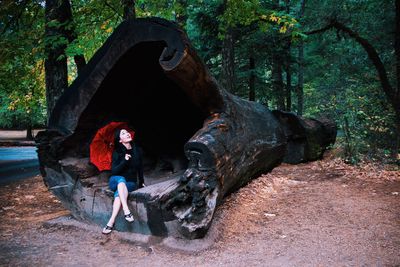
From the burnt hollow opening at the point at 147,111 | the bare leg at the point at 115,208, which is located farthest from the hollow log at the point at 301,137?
the bare leg at the point at 115,208

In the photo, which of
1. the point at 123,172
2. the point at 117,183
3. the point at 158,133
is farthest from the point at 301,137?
the point at 117,183

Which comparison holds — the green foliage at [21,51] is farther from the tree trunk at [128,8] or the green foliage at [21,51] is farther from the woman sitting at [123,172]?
the woman sitting at [123,172]

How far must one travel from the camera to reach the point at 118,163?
5512mm

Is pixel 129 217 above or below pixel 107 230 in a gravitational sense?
above

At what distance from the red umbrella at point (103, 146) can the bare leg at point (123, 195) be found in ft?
3.48

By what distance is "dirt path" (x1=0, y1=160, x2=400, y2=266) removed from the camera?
4375 millimetres

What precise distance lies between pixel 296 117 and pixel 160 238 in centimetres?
665

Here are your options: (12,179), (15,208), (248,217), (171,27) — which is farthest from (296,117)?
(12,179)

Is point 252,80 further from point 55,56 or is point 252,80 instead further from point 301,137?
point 55,56

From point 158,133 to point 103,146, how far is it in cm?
169

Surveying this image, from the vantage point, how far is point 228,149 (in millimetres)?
5652

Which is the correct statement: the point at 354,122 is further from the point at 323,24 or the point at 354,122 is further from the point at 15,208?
the point at 15,208

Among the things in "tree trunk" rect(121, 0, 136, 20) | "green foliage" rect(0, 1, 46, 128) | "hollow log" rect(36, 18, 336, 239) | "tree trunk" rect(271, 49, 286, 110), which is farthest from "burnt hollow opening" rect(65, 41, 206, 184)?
"tree trunk" rect(271, 49, 286, 110)

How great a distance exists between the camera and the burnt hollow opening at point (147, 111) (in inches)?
241
